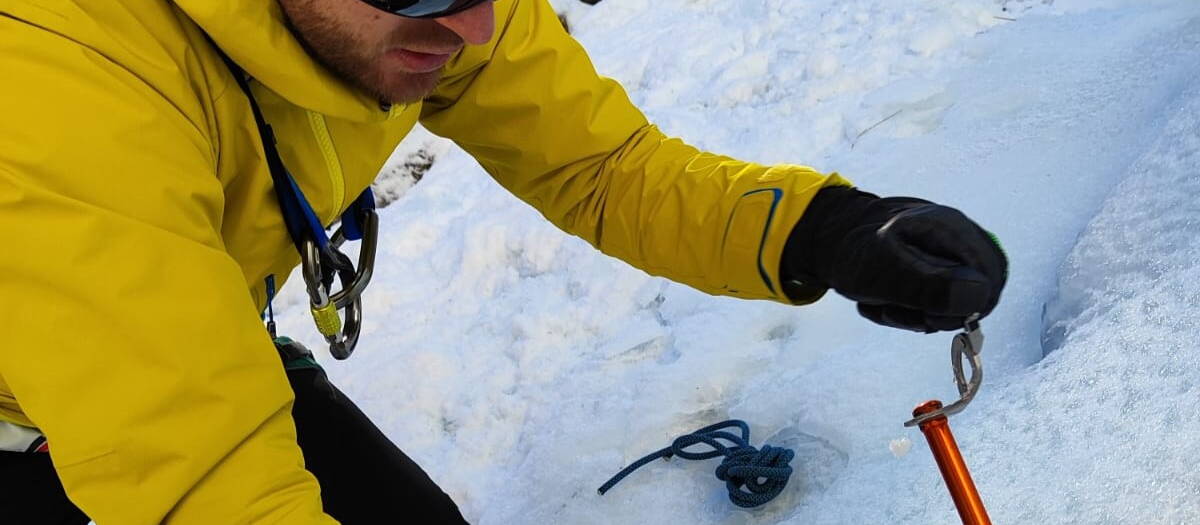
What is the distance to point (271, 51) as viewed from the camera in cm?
115

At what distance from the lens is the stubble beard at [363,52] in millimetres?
1237

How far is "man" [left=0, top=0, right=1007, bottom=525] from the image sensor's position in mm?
955

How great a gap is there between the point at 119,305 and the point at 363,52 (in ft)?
1.66

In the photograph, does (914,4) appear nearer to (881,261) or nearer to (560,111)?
(560,111)

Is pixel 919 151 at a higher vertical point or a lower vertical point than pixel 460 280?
higher

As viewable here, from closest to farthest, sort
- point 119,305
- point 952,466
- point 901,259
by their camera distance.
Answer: point 119,305, point 952,466, point 901,259

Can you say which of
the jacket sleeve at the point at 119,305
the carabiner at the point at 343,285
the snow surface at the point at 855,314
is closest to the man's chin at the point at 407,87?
the carabiner at the point at 343,285

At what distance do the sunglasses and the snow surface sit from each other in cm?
108

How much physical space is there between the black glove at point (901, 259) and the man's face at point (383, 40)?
0.60 metres

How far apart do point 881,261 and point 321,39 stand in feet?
2.64

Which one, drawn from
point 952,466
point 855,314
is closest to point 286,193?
point 952,466

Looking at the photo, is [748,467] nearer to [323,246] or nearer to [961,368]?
[961,368]

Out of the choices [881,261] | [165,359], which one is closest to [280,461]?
[165,359]

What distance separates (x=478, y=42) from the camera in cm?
143
